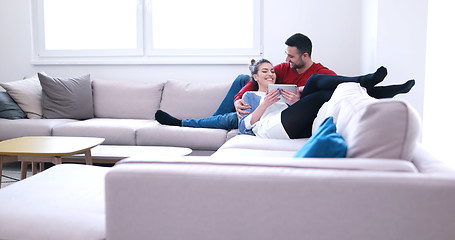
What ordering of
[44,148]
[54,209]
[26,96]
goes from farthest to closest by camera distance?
[26,96] < [44,148] < [54,209]

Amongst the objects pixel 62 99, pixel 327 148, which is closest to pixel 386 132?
pixel 327 148

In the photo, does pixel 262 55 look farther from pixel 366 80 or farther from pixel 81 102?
pixel 366 80

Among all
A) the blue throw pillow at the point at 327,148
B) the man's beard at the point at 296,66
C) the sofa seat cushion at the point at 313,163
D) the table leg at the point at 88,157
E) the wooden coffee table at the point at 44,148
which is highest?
the man's beard at the point at 296,66

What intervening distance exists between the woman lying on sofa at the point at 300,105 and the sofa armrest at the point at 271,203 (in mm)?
1505

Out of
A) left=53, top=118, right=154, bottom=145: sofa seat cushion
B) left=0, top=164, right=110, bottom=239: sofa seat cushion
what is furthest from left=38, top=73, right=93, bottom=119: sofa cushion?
left=0, top=164, right=110, bottom=239: sofa seat cushion

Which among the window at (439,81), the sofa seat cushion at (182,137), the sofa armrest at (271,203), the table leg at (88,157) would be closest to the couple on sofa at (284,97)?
the sofa seat cushion at (182,137)

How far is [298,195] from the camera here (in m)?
1.30

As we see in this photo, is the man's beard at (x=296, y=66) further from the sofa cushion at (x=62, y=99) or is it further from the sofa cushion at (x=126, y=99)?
the sofa cushion at (x=62, y=99)

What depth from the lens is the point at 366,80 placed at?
2.71 meters

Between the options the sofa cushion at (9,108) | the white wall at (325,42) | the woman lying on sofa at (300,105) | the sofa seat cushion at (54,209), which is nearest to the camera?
the sofa seat cushion at (54,209)

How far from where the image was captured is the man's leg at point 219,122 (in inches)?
153

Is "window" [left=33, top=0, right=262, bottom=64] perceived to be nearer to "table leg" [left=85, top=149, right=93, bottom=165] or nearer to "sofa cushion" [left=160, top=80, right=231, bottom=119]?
"sofa cushion" [left=160, top=80, right=231, bottom=119]

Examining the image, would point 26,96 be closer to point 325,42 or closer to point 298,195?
point 325,42

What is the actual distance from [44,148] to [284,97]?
5.34 ft
